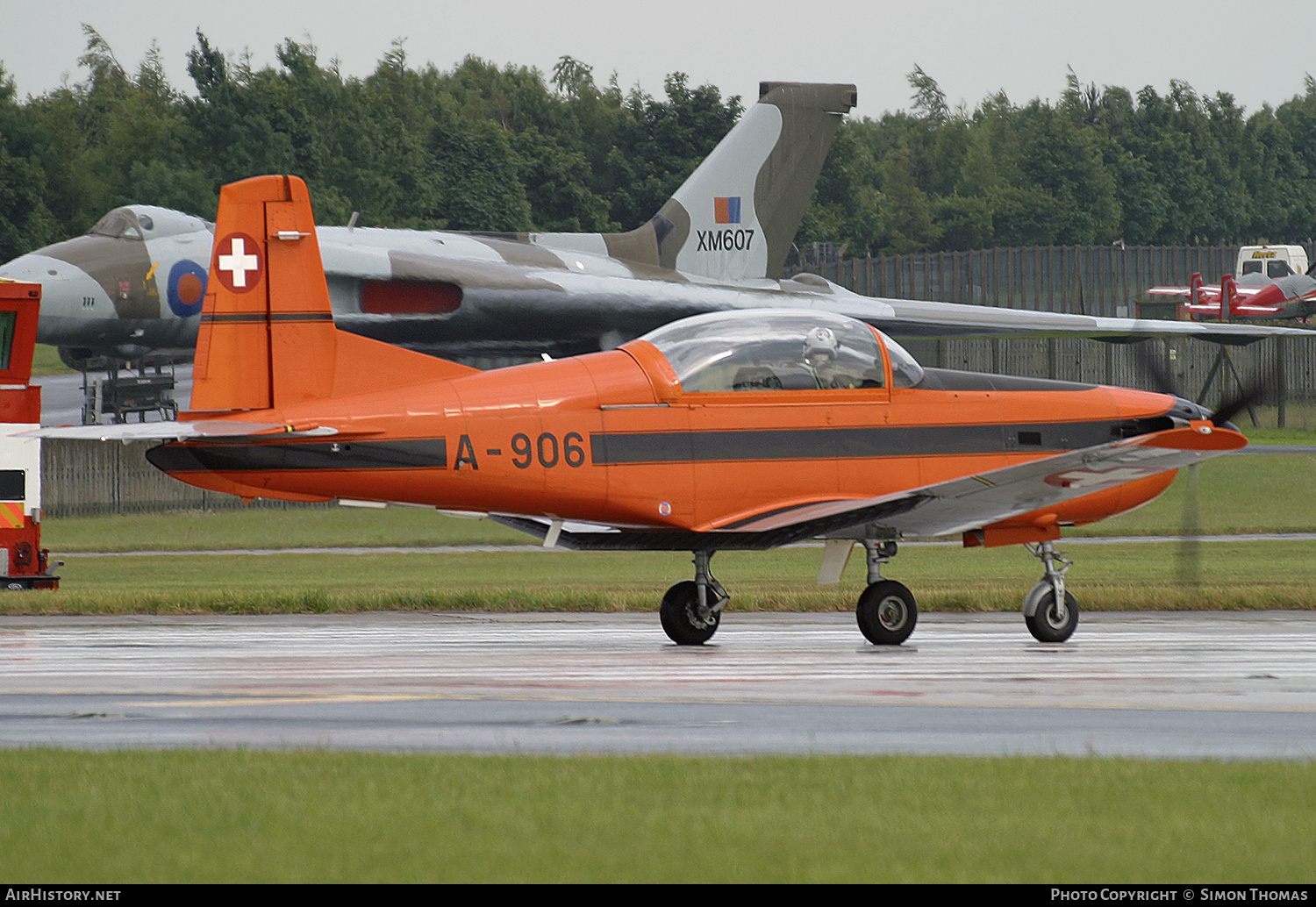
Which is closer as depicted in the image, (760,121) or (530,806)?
(530,806)

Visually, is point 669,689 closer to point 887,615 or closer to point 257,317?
point 887,615

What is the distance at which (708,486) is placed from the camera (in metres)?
13.0

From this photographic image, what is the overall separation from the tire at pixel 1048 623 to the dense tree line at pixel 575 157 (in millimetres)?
47383

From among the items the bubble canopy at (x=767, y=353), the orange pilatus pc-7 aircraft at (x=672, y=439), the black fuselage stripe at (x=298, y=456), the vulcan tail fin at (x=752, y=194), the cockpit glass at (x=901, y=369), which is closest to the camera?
the black fuselage stripe at (x=298, y=456)

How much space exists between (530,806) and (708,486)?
6919 mm

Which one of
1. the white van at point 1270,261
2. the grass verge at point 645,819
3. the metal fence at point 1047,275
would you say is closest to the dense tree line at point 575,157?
the metal fence at point 1047,275

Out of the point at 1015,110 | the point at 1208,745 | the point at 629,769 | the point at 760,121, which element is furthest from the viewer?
the point at 1015,110

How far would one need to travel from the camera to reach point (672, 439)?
12.9 meters

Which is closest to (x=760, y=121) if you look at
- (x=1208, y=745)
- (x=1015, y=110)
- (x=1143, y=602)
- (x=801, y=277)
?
(x=801, y=277)

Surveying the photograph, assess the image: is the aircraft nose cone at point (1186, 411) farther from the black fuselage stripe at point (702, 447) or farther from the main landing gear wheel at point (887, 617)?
the main landing gear wheel at point (887, 617)

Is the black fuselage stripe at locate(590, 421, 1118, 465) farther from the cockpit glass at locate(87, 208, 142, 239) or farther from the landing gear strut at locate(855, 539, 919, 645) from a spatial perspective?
the cockpit glass at locate(87, 208, 142, 239)

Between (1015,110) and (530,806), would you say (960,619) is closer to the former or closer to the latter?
(530,806)

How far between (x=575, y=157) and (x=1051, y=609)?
230ft

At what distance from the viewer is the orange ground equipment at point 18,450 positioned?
17.5 metres
